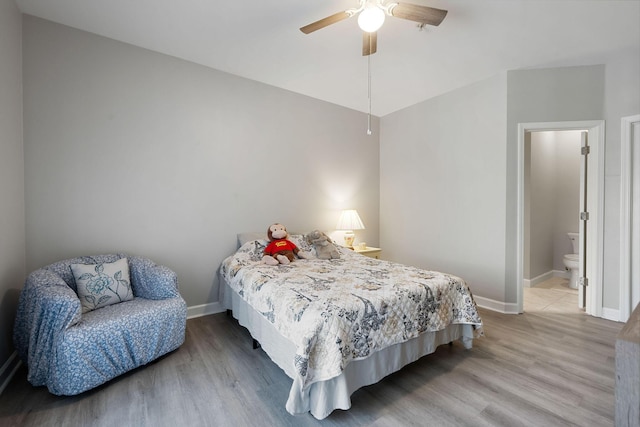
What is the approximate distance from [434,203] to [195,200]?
302 centimetres

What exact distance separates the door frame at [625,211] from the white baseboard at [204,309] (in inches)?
164

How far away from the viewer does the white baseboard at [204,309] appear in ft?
10.4

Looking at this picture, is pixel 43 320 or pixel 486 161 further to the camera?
pixel 486 161

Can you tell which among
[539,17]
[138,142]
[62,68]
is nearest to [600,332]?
[539,17]

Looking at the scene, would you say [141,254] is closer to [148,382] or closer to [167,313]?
[167,313]

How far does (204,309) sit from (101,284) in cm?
118

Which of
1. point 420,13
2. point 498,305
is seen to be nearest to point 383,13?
point 420,13

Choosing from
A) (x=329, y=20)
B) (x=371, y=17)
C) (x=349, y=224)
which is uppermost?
(x=329, y=20)

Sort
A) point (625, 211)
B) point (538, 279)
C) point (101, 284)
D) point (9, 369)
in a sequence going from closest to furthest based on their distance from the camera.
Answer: point (9, 369)
point (101, 284)
point (625, 211)
point (538, 279)

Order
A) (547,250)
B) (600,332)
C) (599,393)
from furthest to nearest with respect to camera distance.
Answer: (547,250)
(600,332)
(599,393)

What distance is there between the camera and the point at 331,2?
90.6 inches

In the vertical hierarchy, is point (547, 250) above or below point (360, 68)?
below

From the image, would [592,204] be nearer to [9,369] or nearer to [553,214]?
[553,214]

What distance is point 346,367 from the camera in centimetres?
171
